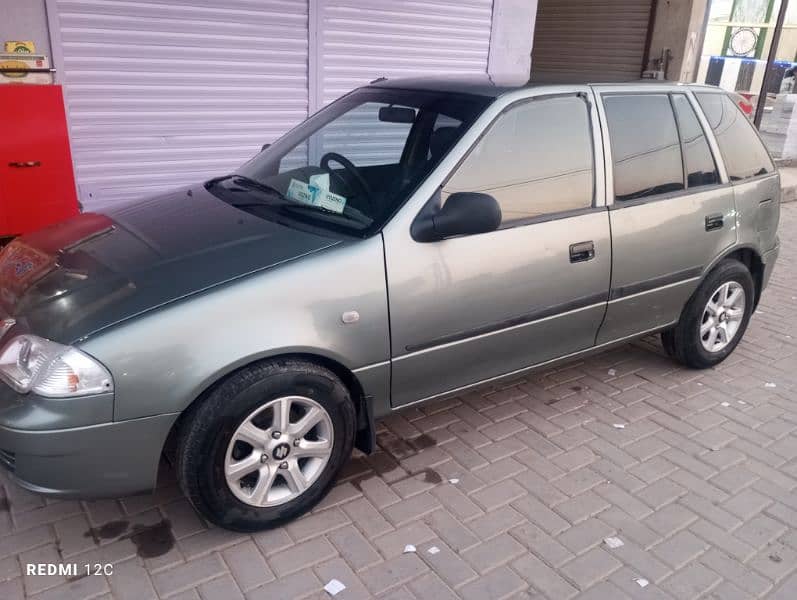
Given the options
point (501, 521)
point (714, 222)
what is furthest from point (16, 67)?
point (714, 222)

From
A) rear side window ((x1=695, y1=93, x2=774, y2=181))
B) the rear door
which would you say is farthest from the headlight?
rear side window ((x1=695, y1=93, x2=774, y2=181))

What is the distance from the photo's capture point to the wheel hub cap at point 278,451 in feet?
8.52

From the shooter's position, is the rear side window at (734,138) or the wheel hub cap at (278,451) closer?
the wheel hub cap at (278,451)

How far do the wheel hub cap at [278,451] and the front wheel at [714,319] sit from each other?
2535 millimetres

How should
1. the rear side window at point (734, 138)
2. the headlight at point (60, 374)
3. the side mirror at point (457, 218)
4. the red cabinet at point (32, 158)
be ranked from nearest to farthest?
the headlight at point (60, 374) → the side mirror at point (457, 218) → the rear side window at point (734, 138) → the red cabinet at point (32, 158)

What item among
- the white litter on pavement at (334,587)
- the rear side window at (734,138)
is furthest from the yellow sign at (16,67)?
the rear side window at (734,138)

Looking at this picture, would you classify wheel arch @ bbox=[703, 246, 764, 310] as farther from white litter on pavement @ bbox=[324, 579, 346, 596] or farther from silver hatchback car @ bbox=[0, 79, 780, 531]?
white litter on pavement @ bbox=[324, 579, 346, 596]

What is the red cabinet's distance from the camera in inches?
180

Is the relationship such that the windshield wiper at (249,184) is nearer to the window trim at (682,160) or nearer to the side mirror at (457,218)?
the side mirror at (457,218)

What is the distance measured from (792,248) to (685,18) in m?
5.13

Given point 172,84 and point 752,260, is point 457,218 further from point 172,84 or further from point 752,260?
point 172,84

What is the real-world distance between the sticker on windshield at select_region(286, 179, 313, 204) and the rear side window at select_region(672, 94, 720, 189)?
219cm

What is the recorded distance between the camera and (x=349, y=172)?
3.23 metres

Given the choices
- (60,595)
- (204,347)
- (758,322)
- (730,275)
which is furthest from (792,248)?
(60,595)
